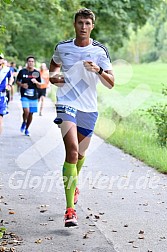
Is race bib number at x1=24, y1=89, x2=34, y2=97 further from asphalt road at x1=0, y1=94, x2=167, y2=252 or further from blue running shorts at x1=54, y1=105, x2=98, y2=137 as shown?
blue running shorts at x1=54, y1=105, x2=98, y2=137

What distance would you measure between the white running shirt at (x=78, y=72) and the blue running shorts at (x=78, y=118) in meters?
0.05

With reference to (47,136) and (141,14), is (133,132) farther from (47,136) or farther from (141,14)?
(141,14)

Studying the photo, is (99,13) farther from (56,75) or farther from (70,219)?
(70,219)

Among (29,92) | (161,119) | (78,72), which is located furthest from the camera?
(29,92)

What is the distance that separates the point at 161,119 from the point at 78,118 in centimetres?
713

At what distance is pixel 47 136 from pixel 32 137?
22.4 inches

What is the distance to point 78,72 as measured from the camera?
6.94 m

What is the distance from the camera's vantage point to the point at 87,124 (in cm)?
721

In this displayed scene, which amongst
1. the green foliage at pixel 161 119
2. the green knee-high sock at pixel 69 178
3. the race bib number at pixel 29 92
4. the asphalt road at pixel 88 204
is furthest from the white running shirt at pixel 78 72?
the race bib number at pixel 29 92

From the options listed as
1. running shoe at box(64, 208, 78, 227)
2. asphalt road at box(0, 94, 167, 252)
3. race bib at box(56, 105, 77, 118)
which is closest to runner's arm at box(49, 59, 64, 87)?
race bib at box(56, 105, 77, 118)

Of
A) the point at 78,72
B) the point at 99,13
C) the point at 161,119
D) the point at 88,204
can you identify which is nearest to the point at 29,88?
the point at 161,119

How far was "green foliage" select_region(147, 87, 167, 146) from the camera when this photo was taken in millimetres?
13859

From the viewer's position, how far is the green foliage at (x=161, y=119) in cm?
1386

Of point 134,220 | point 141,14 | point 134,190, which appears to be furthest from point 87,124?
point 141,14
